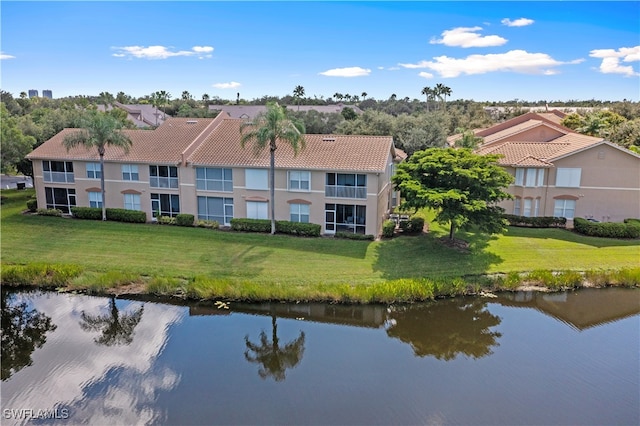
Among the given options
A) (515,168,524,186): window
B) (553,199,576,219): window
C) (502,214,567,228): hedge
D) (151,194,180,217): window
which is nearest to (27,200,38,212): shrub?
(151,194,180,217): window

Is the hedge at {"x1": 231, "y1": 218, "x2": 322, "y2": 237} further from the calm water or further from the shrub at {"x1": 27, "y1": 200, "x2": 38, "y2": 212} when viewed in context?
the shrub at {"x1": 27, "y1": 200, "x2": 38, "y2": 212}

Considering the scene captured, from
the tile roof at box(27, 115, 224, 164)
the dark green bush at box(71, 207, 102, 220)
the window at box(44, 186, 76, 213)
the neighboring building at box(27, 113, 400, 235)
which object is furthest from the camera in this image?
the window at box(44, 186, 76, 213)

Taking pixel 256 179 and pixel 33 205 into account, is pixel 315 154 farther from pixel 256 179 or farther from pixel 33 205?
pixel 33 205

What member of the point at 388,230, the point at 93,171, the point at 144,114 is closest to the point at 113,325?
the point at 388,230

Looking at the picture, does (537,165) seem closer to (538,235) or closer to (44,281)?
(538,235)

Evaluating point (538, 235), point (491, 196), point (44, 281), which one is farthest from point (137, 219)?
point (538, 235)
